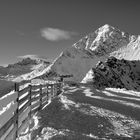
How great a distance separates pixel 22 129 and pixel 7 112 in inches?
91.9

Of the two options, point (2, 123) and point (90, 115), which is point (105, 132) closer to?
point (90, 115)

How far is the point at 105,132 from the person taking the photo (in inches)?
284

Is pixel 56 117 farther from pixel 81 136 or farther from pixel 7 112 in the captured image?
pixel 7 112

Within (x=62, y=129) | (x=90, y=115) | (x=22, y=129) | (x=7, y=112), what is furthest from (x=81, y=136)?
(x=90, y=115)

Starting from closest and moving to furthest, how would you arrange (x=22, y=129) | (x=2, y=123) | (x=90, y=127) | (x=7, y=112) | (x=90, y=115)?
(x=2, y=123) → (x=7, y=112) → (x=22, y=129) → (x=90, y=127) → (x=90, y=115)

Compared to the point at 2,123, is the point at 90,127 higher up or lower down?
lower down

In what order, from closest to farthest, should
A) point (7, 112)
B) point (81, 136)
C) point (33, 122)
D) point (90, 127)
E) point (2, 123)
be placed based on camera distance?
point (2, 123), point (7, 112), point (81, 136), point (90, 127), point (33, 122)

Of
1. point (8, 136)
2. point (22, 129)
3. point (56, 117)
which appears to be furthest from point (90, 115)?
point (8, 136)

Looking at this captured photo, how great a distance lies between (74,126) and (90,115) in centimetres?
223

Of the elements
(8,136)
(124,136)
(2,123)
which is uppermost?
(2,123)

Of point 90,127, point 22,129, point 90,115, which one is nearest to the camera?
point 22,129

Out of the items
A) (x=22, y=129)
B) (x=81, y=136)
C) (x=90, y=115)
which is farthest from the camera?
(x=90, y=115)

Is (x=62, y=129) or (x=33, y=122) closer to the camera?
(x=62, y=129)

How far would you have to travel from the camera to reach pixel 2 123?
15.2ft
